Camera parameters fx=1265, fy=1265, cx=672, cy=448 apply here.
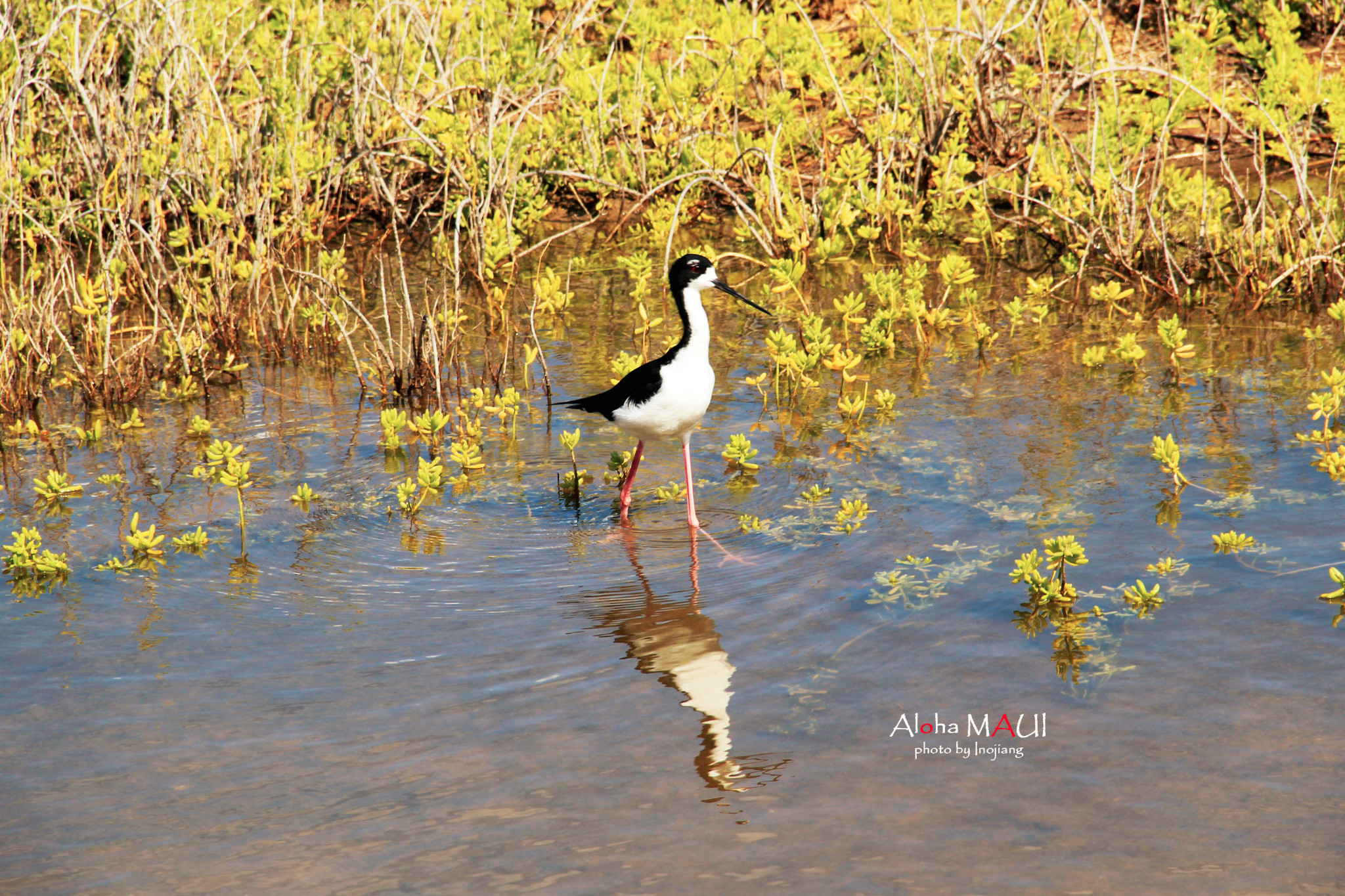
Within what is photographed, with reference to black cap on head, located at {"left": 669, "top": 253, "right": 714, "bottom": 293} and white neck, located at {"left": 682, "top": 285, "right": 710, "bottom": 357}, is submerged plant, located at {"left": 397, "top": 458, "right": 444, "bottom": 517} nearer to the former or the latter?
white neck, located at {"left": 682, "top": 285, "right": 710, "bottom": 357}

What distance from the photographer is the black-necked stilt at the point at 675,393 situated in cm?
534

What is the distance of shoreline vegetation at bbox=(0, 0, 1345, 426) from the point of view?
7344 mm

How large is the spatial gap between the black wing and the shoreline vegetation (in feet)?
2.56

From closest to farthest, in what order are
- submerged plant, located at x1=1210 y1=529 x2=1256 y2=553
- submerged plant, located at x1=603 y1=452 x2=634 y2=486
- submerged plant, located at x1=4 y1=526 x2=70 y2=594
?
submerged plant, located at x1=1210 y1=529 x2=1256 y2=553 → submerged plant, located at x1=4 y1=526 x2=70 y2=594 → submerged plant, located at x1=603 y1=452 x2=634 y2=486

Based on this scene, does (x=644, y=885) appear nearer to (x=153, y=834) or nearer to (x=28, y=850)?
(x=153, y=834)

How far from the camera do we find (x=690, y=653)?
4.23 meters

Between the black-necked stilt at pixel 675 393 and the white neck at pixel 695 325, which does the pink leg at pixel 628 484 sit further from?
the white neck at pixel 695 325

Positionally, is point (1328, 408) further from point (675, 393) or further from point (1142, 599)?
point (675, 393)

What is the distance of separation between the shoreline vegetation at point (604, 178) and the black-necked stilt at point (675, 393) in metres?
0.89

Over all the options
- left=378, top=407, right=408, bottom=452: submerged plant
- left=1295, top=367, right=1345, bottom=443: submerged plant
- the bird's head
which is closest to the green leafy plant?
the bird's head

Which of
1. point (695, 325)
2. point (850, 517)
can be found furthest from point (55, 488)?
point (850, 517)

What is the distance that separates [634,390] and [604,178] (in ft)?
14.8

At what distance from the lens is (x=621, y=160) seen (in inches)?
376

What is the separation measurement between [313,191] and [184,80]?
4.84 ft
